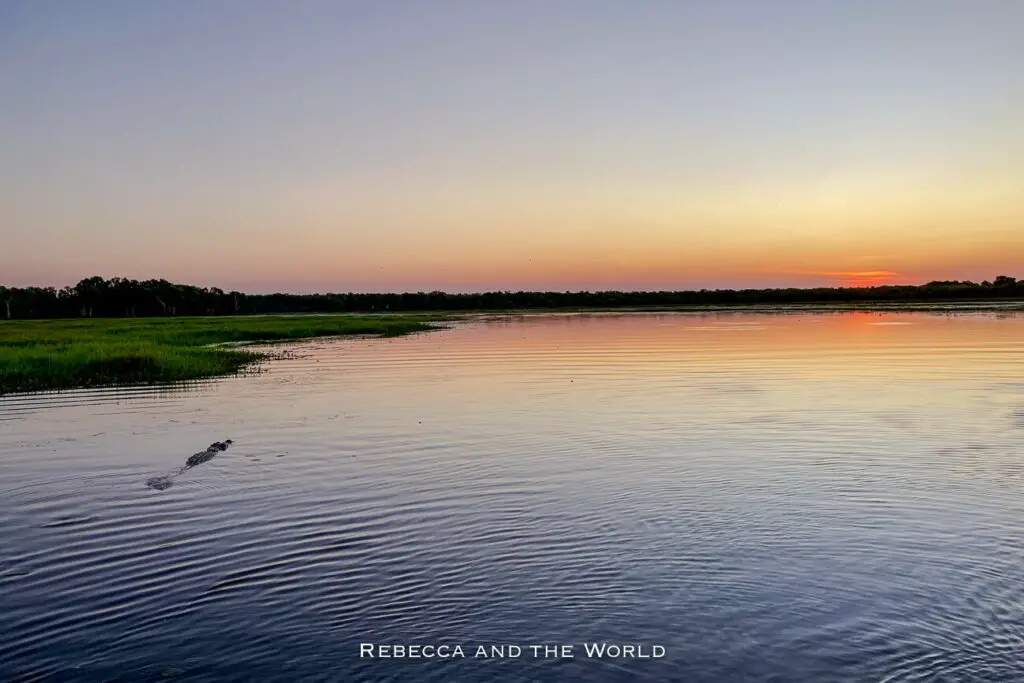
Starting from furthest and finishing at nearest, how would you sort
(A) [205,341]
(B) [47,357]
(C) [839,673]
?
(A) [205,341], (B) [47,357], (C) [839,673]

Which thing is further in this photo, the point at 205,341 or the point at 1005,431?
the point at 205,341

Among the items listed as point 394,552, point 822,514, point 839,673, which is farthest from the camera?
point 822,514

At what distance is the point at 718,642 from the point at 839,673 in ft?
3.53

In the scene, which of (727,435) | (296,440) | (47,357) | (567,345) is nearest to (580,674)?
(727,435)

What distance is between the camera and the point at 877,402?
78.4ft

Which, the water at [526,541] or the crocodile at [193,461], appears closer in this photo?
the water at [526,541]

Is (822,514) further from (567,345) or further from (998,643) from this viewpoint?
(567,345)

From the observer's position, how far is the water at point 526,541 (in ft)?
25.3

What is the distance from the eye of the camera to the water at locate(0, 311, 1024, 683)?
304 inches

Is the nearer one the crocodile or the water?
the water

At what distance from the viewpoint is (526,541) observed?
36.1 feet

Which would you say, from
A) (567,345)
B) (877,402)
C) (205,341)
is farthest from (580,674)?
(205,341)

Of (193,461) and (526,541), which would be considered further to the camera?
(193,461)

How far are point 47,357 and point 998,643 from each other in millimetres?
39025
